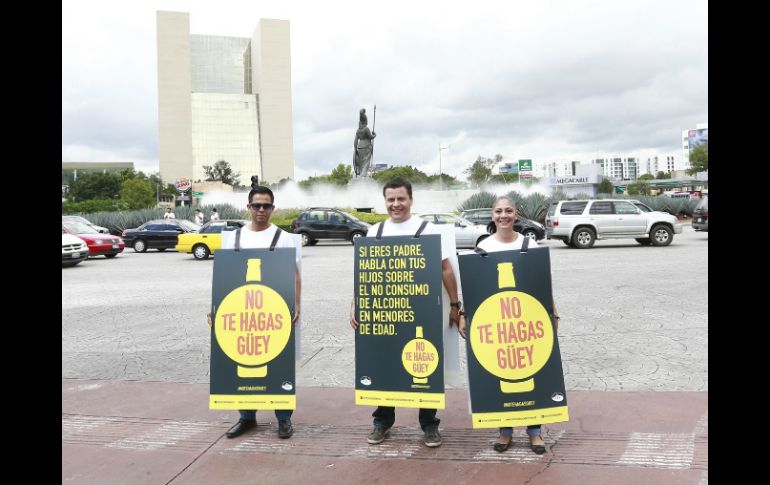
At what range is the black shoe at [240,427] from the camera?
387 centimetres

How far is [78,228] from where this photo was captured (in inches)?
785

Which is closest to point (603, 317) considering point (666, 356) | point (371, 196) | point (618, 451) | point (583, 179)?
point (666, 356)

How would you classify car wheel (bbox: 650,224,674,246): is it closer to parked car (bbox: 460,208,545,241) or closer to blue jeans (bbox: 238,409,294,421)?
parked car (bbox: 460,208,545,241)

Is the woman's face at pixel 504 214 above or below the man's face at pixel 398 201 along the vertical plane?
below

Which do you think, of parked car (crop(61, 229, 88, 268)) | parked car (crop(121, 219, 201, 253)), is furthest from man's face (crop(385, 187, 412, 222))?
parked car (crop(121, 219, 201, 253))

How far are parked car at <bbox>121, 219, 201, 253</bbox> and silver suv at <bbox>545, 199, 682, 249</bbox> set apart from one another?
1356 cm

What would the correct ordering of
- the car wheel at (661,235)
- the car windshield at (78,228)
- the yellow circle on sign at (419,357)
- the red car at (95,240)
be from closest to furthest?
the yellow circle on sign at (419,357), the car wheel at (661,235), the red car at (95,240), the car windshield at (78,228)

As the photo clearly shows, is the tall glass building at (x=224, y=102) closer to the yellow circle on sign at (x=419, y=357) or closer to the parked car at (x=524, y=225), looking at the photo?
the parked car at (x=524, y=225)

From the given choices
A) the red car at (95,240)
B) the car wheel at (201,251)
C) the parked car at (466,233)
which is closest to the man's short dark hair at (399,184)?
the parked car at (466,233)

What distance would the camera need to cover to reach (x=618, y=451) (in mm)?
3471

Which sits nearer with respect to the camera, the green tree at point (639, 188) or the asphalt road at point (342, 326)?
the asphalt road at point (342, 326)

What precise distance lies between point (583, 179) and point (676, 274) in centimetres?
7430

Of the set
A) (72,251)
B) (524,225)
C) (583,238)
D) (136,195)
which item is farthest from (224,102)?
(583,238)

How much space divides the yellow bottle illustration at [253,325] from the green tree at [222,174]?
380 ft
